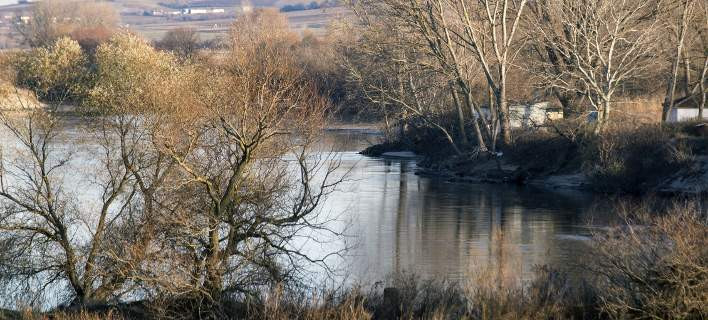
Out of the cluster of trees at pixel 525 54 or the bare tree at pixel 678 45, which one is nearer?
the bare tree at pixel 678 45

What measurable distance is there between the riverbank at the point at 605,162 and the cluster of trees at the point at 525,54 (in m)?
0.99

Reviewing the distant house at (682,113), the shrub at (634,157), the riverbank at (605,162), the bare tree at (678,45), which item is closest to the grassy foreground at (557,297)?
the riverbank at (605,162)

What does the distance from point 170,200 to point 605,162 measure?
21681mm

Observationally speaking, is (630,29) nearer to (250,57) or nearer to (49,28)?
(250,57)

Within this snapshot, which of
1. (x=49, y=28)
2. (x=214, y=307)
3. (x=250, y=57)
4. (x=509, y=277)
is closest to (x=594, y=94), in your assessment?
(x=250, y=57)

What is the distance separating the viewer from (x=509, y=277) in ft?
59.7

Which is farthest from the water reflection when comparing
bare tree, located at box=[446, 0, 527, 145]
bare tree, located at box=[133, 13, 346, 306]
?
bare tree, located at box=[446, 0, 527, 145]

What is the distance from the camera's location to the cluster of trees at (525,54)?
37969 mm

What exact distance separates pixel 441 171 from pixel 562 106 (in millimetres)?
5460

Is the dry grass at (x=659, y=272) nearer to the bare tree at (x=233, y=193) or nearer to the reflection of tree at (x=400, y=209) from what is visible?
the bare tree at (x=233, y=193)

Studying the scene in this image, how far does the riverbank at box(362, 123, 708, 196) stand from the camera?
112ft

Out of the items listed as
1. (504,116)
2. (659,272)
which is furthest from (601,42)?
(659,272)

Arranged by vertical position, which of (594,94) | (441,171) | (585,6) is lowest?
(441,171)

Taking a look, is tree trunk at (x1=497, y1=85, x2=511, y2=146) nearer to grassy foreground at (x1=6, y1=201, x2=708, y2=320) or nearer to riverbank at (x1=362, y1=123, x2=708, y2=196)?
riverbank at (x1=362, y1=123, x2=708, y2=196)
